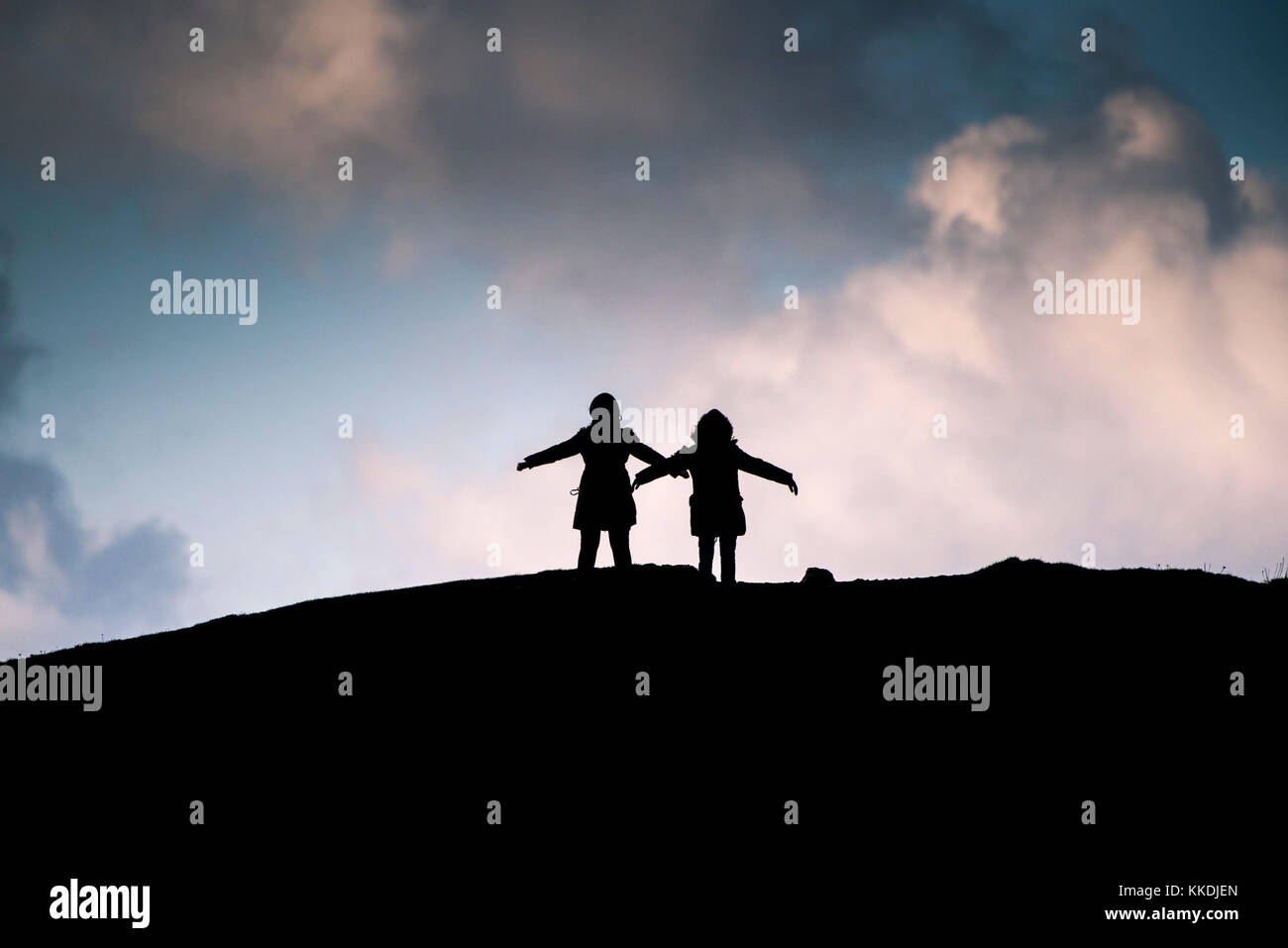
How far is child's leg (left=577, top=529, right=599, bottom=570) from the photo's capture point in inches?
676

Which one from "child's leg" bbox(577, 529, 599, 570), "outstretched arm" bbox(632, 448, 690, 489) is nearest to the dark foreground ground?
"child's leg" bbox(577, 529, 599, 570)

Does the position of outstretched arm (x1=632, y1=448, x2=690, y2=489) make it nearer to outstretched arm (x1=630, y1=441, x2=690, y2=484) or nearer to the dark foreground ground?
outstretched arm (x1=630, y1=441, x2=690, y2=484)

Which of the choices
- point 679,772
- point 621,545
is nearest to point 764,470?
point 621,545

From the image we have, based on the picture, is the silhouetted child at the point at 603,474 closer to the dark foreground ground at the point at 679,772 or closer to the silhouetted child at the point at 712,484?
the silhouetted child at the point at 712,484

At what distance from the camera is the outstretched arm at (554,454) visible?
57.2ft

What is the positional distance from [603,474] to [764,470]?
2.95m

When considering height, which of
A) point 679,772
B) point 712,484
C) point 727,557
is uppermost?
point 712,484

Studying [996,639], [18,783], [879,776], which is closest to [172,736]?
[18,783]

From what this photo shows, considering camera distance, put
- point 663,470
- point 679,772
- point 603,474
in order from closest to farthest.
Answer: point 679,772 < point 603,474 < point 663,470

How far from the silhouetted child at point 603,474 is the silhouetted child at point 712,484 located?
0.39m

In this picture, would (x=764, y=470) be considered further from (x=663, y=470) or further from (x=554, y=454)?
(x=554, y=454)

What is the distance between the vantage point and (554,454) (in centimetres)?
1745
